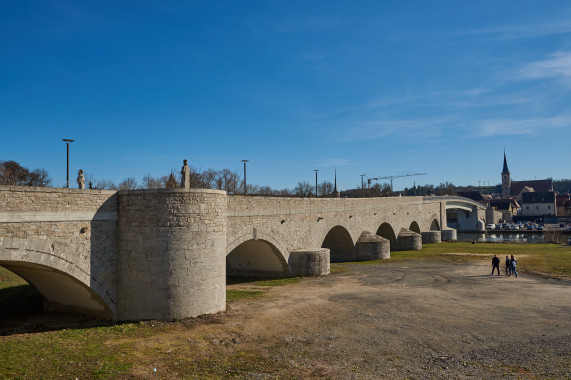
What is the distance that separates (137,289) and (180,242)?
83.6 inches

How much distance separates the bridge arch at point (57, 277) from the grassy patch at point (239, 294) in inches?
221

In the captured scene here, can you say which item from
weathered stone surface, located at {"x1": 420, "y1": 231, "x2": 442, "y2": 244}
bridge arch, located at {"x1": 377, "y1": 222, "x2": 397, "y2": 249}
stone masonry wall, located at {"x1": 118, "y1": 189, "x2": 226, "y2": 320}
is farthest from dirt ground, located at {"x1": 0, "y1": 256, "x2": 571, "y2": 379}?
weathered stone surface, located at {"x1": 420, "y1": 231, "x2": 442, "y2": 244}

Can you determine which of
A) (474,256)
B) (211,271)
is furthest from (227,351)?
(474,256)

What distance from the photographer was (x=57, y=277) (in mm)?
14195

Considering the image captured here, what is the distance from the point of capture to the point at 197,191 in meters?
15.4

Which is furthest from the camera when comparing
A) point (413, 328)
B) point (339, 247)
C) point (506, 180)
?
point (506, 180)

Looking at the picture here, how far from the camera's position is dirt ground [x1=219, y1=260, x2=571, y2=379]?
10711 mm

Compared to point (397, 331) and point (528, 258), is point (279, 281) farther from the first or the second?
point (528, 258)

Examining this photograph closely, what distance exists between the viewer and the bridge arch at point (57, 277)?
38.5 ft

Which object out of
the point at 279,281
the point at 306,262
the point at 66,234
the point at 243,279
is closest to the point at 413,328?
the point at 279,281

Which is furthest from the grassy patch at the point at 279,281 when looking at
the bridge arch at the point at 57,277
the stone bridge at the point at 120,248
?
the bridge arch at the point at 57,277

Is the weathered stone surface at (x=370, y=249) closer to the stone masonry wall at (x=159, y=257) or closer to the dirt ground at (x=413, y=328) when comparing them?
the dirt ground at (x=413, y=328)

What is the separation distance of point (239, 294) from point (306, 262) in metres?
5.92

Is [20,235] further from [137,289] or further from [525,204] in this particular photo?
[525,204]
